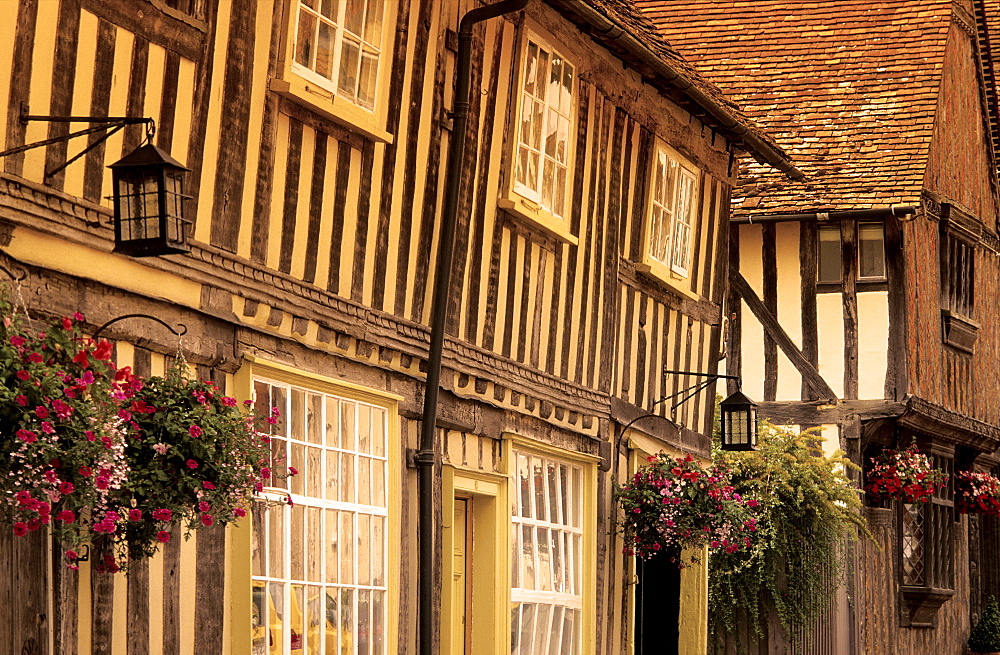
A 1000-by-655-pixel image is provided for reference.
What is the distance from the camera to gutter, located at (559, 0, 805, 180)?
10422 millimetres

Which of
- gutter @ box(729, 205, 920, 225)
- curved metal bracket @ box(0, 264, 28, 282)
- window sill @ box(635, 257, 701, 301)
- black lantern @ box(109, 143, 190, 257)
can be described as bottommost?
curved metal bracket @ box(0, 264, 28, 282)

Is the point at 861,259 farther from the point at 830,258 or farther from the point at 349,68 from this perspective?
the point at 349,68

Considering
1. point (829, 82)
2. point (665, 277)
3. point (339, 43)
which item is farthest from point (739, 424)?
point (829, 82)

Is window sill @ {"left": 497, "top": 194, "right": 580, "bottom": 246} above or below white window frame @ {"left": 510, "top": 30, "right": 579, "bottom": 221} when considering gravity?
below

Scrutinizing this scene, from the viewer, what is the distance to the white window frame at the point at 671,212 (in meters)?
12.7

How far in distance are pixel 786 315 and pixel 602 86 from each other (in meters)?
7.00

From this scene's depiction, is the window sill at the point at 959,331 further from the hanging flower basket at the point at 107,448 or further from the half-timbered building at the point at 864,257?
the hanging flower basket at the point at 107,448

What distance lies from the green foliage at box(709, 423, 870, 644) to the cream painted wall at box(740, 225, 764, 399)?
1.43 metres

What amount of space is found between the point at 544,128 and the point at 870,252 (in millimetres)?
8258

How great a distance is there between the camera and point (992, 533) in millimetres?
23578

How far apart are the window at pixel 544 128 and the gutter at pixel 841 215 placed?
696cm

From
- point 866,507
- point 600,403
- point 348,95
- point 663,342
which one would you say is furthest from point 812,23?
point 348,95

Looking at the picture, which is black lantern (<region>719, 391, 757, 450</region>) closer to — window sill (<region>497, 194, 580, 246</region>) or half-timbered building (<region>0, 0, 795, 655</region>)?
half-timbered building (<region>0, 0, 795, 655</region>)

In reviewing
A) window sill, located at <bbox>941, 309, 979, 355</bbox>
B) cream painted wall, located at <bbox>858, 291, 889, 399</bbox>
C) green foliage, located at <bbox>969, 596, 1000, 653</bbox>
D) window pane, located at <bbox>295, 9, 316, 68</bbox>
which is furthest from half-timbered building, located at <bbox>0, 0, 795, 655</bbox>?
green foliage, located at <bbox>969, 596, 1000, 653</bbox>
